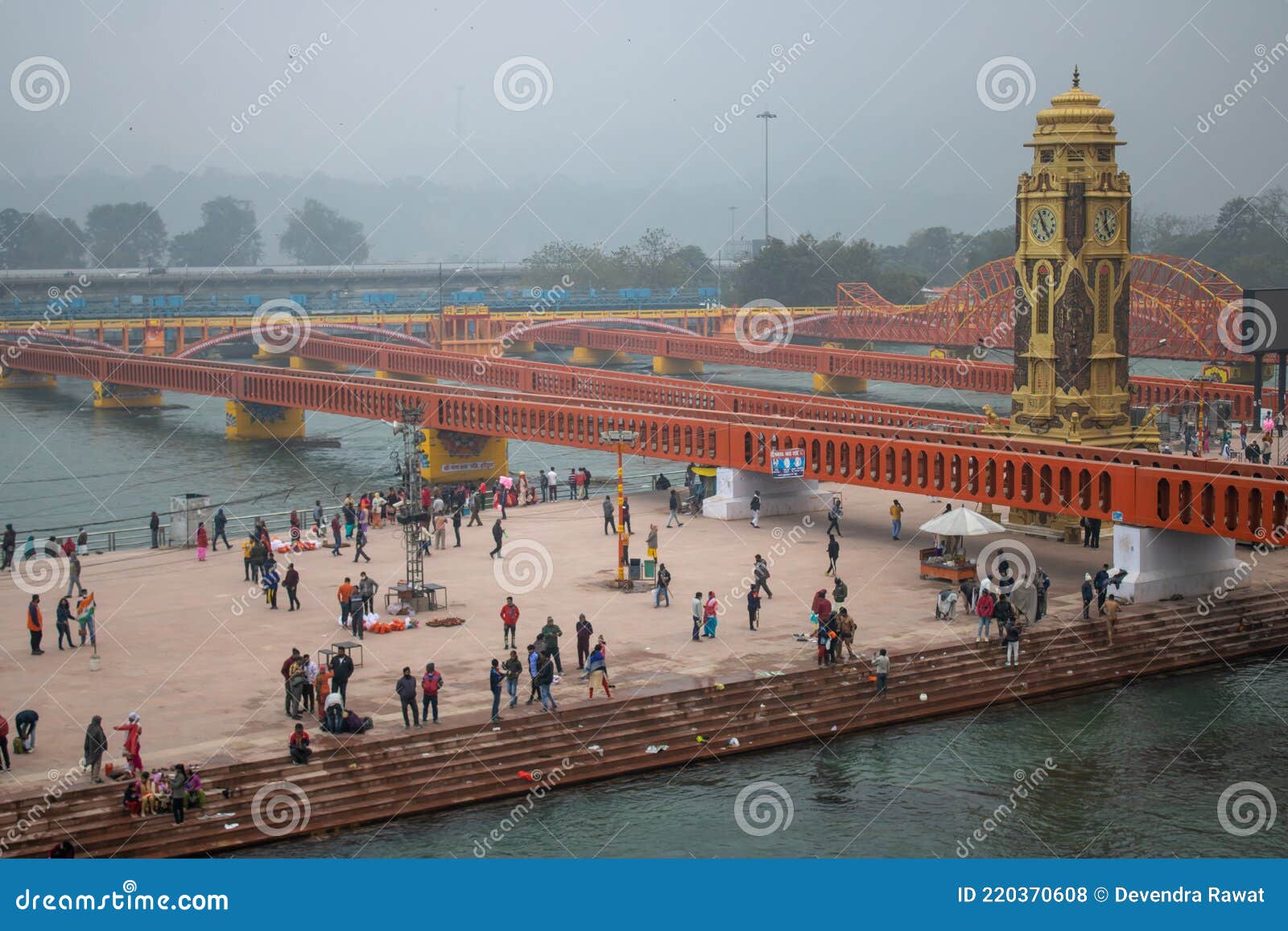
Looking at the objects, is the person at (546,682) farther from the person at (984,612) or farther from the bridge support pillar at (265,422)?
the bridge support pillar at (265,422)

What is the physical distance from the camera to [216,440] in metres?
109

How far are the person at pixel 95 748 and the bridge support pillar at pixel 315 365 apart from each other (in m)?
120

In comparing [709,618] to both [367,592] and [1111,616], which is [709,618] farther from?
[1111,616]

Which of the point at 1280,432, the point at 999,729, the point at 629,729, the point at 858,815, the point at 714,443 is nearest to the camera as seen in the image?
the point at 858,815

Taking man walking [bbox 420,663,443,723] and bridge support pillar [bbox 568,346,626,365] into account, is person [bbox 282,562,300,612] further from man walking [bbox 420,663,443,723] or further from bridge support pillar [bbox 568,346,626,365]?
bridge support pillar [bbox 568,346,626,365]

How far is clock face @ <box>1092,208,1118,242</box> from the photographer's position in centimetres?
5897

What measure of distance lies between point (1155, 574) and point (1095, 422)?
1131 cm

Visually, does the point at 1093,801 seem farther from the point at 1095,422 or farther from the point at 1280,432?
the point at 1280,432

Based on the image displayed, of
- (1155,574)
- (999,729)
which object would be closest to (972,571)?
(1155,574)

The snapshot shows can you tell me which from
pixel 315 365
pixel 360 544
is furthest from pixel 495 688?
pixel 315 365

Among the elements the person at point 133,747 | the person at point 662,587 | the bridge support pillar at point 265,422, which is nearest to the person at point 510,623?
the person at point 662,587

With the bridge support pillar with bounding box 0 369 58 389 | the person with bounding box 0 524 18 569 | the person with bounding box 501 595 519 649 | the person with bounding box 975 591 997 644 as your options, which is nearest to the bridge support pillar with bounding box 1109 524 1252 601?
the person with bounding box 975 591 997 644

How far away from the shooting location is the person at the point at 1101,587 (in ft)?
158

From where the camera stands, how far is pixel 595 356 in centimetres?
17750
